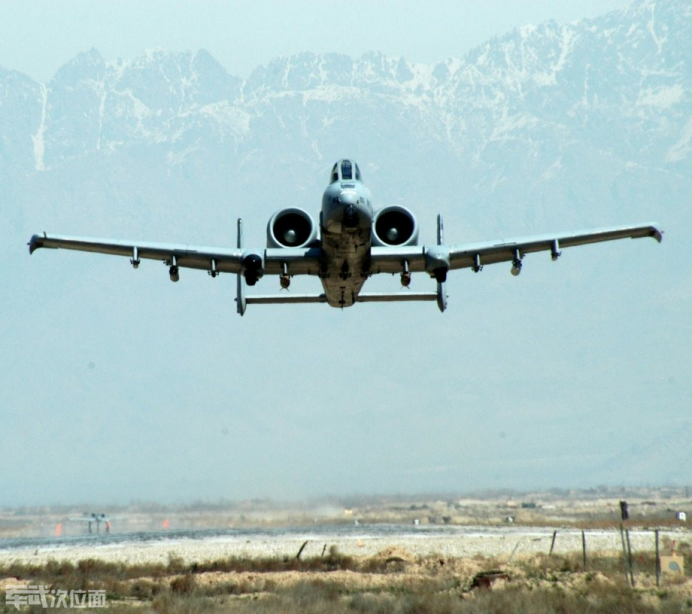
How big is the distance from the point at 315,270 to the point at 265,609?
11.5 meters

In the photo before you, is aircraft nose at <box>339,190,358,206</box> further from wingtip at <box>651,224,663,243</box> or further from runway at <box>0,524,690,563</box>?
runway at <box>0,524,690,563</box>

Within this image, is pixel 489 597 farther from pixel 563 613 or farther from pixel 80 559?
pixel 80 559

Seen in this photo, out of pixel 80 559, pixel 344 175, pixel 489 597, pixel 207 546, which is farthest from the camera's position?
pixel 207 546

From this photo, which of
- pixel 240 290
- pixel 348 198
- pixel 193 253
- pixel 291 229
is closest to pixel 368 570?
pixel 240 290

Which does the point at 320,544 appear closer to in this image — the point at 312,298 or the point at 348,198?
the point at 312,298

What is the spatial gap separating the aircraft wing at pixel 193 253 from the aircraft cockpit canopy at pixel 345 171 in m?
2.72

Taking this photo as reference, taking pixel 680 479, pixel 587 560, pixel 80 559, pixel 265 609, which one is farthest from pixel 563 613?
pixel 680 479

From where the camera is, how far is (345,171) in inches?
1133

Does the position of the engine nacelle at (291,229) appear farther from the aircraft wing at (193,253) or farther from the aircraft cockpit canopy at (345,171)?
the aircraft cockpit canopy at (345,171)

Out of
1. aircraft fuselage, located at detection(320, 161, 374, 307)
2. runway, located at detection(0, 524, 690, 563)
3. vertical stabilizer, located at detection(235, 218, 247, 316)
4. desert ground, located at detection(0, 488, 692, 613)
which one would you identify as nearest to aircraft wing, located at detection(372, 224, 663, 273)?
aircraft fuselage, located at detection(320, 161, 374, 307)

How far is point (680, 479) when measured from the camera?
184 metres

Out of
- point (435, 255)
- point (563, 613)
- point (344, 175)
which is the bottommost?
point (563, 613)

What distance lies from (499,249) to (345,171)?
20.7 feet

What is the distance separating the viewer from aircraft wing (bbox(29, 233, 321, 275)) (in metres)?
30.5
